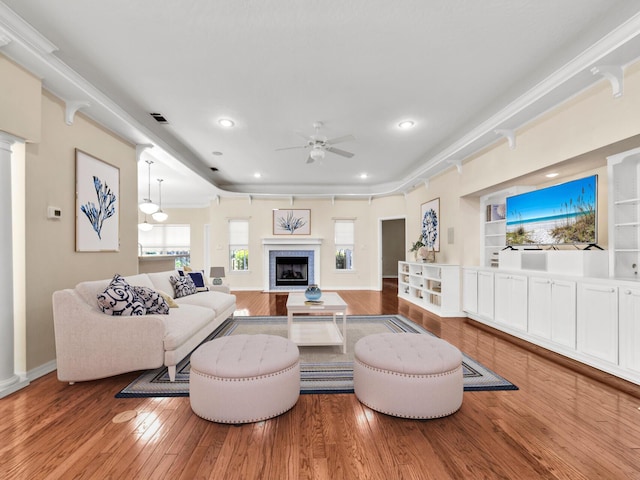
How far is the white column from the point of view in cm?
236

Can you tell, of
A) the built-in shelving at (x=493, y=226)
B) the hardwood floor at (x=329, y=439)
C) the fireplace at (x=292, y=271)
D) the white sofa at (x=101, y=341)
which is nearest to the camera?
the hardwood floor at (x=329, y=439)

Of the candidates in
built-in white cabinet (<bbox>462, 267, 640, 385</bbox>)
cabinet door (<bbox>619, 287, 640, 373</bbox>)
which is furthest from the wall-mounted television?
cabinet door (<bbox>619, 287, 640, 373</bbox>)

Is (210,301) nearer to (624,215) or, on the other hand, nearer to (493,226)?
(493,226)

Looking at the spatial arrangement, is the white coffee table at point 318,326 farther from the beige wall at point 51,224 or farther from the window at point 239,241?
the window at point 239,241

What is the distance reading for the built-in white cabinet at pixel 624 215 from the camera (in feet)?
9.48

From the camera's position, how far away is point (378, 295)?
24.1 feet

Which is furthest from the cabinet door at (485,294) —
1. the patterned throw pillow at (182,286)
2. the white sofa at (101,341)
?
the patterned throw pillow at (182,286)

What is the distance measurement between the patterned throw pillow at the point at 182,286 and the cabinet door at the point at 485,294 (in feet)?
14.2

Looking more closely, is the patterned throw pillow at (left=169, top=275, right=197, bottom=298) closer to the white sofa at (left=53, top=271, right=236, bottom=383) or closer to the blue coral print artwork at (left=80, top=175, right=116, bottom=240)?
the blue coral print artwork at (left=80, top=175, right=116, bottom=240)

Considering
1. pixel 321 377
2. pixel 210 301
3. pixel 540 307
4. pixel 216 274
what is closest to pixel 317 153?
pixel 210 301

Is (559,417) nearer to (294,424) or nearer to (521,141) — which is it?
(294,424)

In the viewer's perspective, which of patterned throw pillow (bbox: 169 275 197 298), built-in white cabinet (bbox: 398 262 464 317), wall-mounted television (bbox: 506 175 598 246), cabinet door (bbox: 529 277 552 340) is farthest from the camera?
built-in white cabinet (bbox: 398 262 464 317)

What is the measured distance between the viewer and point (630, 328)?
254 cm

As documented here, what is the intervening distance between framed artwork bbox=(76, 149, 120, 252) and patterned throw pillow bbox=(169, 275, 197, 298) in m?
0.83
